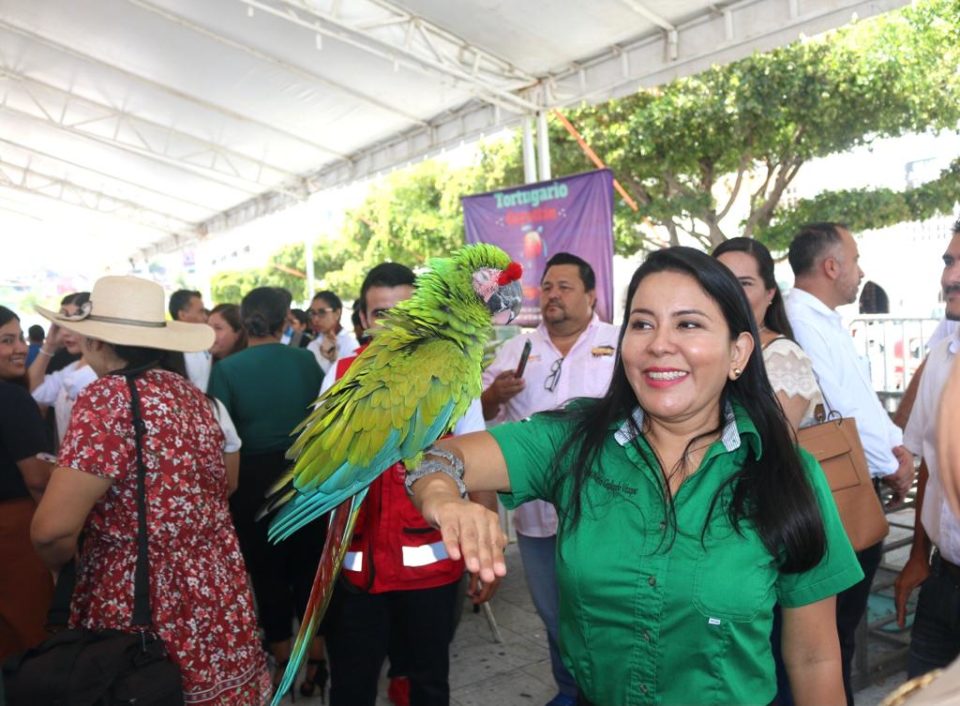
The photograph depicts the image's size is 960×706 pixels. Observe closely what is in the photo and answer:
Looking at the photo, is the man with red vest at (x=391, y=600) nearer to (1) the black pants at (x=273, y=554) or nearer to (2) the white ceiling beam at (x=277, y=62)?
(1) the black pants at (x=273, y=554)

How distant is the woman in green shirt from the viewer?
1369 mm

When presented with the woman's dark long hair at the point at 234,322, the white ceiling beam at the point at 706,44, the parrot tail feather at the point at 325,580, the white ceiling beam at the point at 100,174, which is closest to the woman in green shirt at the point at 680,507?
the parrot tail feather at the point at 325,580

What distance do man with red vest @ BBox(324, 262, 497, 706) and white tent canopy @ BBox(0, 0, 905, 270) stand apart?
4921 millimetres

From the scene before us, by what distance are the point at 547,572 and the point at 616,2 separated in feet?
15.3

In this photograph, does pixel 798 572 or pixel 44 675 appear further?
pixel 44 675

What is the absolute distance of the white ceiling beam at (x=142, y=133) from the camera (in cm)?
1098

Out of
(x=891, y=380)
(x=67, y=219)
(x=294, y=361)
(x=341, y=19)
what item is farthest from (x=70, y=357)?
(x=67, y=219)

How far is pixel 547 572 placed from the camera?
9.93 ft

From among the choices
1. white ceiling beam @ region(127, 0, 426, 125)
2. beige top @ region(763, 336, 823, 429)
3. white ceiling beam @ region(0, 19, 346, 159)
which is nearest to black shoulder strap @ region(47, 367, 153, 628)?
beige top @ region(763, 336, 823, 429)

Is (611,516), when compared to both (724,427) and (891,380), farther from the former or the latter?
(891,380)

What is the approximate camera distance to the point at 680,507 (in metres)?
1.43

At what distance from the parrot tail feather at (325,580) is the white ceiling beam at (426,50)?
570 centimetres

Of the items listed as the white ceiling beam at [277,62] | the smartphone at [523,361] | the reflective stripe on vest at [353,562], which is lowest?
the reflective stripe on vest at [353,562]

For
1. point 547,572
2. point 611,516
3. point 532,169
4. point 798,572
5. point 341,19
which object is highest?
point 341,19
